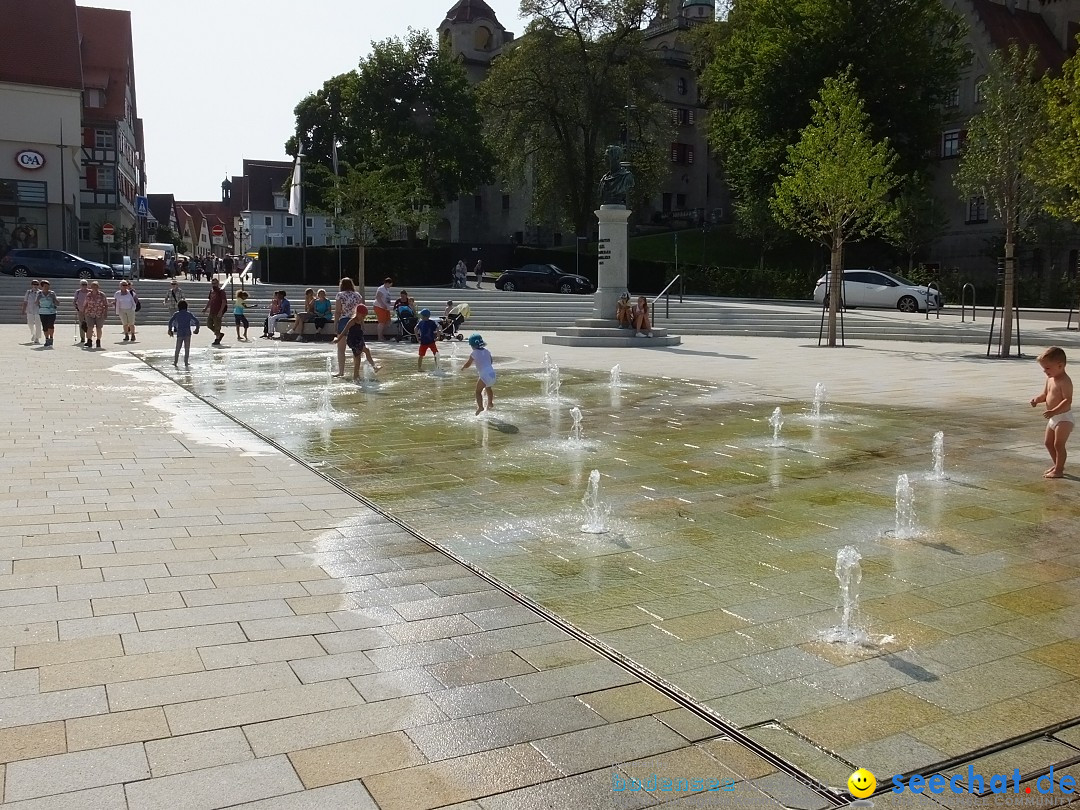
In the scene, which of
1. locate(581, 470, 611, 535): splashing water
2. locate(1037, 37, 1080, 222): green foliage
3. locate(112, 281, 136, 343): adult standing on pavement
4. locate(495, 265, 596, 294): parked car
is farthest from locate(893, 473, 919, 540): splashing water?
locate(495, 265, 596, 294): parked car

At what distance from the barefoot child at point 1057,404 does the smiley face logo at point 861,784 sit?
5.94 m

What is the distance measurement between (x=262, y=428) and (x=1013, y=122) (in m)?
19.7

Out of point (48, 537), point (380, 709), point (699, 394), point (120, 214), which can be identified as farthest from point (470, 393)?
point (120, 214)

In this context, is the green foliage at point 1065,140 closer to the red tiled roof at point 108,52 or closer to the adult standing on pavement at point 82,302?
the adult standing on pavement at point 82,302

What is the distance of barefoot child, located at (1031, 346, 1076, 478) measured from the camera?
8.43 metres

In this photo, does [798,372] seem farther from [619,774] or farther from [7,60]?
[7,60]

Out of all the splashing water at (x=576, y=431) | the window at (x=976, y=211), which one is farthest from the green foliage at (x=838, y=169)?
the window at (x=976, y=211)

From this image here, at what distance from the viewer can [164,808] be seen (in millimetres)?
3201

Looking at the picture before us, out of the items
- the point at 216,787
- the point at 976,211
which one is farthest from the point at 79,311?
the point at 976,211

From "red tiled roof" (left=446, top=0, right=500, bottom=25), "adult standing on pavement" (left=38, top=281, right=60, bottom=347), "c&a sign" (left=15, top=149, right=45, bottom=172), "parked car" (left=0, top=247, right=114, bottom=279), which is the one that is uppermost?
"red tiled roof" (left=446, top=0, right=500, bottom=25)

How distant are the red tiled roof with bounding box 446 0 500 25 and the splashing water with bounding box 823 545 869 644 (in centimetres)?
7418

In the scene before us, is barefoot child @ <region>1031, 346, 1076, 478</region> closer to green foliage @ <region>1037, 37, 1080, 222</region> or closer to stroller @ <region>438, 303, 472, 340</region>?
green foliage @ <region>1037, 37, 1080, 222</region>

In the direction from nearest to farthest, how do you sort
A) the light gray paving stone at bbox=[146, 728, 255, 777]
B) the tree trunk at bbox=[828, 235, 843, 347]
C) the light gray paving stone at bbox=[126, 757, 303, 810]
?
the light gray paving stone at bbox=[126, 757, 303, 810] < the light gray paving stone at bbox=[146, 728, 255, 777] < the tree trunk at bbox=[828, 235, 843, 347]

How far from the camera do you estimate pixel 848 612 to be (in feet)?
16.4
